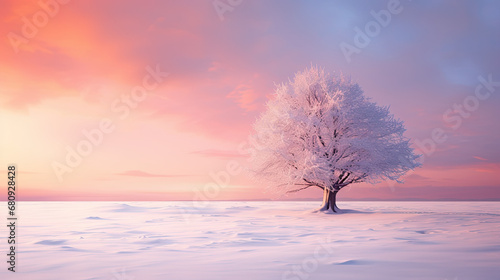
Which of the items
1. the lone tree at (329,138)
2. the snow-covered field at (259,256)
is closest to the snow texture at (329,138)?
the lone tree at (329,138)

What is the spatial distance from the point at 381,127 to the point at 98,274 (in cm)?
2405

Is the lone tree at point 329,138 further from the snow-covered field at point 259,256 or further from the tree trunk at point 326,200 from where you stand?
the snow-covered field at point 259,256

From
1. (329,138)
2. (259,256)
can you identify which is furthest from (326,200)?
(259,256)

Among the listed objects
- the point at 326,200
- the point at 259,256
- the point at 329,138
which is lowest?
the point at 259,256

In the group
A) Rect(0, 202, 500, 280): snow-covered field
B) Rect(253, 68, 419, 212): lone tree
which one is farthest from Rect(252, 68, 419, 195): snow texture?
Rect(0, 202, 500, 280): snow-covered field

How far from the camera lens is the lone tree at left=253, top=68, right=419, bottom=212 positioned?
26266mm

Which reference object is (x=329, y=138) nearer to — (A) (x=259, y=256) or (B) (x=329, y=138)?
(B) (x=329, y=138)

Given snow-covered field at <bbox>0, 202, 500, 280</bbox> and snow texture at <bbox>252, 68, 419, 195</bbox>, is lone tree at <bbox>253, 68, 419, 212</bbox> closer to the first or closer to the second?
snow texture at <bbox>252, 68, 419, 195</bbox>

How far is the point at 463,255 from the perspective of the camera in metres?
8.51

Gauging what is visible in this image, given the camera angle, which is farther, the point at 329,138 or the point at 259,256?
the point at 329,138

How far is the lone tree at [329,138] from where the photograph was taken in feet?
86.2

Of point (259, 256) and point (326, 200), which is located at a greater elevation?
point (326, 200)

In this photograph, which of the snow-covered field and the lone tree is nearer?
the snow-covered field

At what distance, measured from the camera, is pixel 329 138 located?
27094mm
